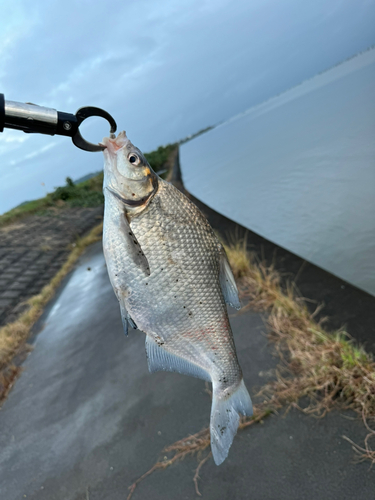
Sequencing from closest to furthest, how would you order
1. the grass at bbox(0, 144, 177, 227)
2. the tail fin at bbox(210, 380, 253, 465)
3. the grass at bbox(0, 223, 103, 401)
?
the tail fin at bbox(210, 380, 253, 465) → the grass at bbox(0, 223, 103, 401) → the grass at bbox(0, 144, 177, 227)

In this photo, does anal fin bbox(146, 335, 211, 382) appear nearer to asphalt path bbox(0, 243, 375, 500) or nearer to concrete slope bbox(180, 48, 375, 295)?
asphalt path bbox(0, 243, 375, 500)

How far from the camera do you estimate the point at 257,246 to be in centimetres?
815

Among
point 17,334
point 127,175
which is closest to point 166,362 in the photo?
point 127,175

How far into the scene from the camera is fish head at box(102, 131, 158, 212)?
1.41m

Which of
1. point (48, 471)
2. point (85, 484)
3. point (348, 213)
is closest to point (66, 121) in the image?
point (85, 484)

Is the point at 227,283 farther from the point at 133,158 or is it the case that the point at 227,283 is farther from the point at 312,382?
the point at 312,382

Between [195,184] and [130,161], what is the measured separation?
2688 cm

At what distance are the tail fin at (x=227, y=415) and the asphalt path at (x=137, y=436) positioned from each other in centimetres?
215

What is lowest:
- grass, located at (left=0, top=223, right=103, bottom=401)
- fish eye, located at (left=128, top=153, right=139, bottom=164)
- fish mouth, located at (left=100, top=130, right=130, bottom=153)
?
grass, located at (left=0, top=223, right=103, bottom=401)

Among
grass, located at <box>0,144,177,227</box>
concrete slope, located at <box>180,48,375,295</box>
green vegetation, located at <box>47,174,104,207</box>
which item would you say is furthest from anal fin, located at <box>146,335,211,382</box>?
green vegetation, located at <box>47,174,104,207</box>

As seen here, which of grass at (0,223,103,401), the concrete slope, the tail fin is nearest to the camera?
the tail fin

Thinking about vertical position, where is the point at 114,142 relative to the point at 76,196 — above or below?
below

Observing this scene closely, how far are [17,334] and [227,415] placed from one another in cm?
743

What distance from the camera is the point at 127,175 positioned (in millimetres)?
1418
